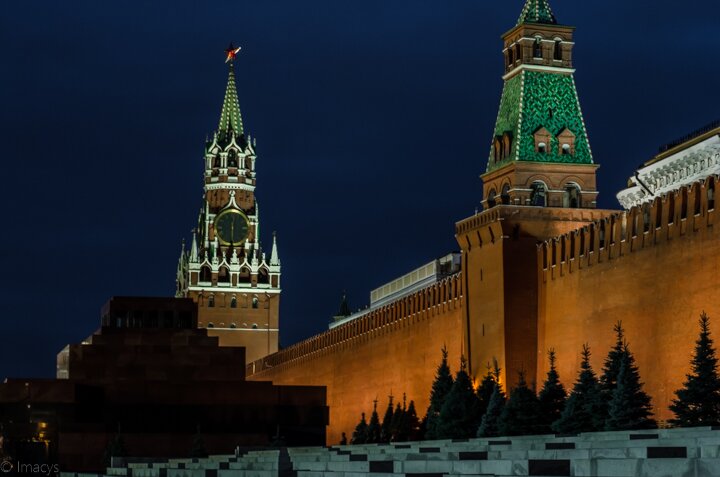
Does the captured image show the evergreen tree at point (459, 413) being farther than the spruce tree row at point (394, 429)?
No

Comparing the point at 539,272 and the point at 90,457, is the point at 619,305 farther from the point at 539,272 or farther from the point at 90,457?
the point at 90,457

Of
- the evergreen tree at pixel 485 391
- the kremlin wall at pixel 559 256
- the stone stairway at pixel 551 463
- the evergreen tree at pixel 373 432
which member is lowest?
the stone stairway at pixel 551 463

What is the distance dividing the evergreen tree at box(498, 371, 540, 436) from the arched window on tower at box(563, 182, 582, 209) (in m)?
10.4

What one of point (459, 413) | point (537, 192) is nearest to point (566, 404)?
point (459, 413)

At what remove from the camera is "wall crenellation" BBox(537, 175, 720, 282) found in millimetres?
33000

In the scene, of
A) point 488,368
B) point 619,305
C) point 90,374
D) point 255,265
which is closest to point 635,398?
point 619,305

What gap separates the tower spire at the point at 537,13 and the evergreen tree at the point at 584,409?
49.8 ft

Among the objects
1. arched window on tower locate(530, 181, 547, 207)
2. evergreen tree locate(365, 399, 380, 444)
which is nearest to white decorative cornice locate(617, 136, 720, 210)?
arched window on tower locate(530, 181, 547, 207)

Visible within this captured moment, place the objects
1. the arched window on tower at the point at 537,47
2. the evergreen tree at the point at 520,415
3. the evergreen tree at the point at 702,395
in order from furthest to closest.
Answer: the arched window on tower at the point at 537,47 → the evergreen tree at the point at 520,415 → the evergreen tree at the point at 702,395

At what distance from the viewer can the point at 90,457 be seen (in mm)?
48469

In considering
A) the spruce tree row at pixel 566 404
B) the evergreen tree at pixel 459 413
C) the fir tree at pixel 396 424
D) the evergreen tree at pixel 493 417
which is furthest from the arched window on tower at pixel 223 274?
the evergreen tree at pixel 493 417

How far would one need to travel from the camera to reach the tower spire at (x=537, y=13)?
44062 mm

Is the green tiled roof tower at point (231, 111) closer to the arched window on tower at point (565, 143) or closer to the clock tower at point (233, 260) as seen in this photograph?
the clock tower at point (233, 260)

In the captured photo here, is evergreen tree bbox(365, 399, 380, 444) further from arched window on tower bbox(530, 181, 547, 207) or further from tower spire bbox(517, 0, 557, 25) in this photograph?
tower spire bbox(517, 0, 557, 25)
